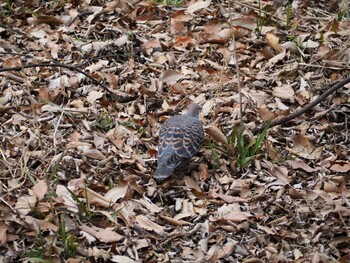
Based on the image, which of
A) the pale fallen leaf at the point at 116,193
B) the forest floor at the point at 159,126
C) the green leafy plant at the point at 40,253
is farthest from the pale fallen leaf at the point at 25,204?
the pale fallen leaf at the point at 116,193

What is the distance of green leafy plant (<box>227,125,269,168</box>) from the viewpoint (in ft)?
Answer: 17.0

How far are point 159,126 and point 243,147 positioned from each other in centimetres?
88

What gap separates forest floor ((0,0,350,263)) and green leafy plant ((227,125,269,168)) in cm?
2

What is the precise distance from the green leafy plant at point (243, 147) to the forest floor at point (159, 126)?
0.02m

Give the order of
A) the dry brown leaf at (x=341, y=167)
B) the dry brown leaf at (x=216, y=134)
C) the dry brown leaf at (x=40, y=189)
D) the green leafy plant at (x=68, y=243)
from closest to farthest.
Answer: the green leafy plant at (x=68, y=243) < the dry brown leaf at (x=40, y=189) < the dry brown leaf at (x=341, y=167) < the dry brown leaf at (x=216, y=134)

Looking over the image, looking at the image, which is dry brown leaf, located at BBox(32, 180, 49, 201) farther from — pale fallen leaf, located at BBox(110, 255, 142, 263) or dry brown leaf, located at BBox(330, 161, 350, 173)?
dry brown leaf, located at BBox(330, 161, 350, 173)

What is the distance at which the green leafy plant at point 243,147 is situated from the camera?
5.18 m

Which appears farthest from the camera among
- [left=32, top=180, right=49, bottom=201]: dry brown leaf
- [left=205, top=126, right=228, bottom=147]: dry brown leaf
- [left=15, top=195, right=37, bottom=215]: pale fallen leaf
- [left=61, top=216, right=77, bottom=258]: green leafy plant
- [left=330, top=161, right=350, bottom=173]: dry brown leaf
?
[left=205, top=126, right=228, bottom=147]: dry brown leaf

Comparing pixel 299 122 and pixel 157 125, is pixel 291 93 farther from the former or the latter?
pixel 157 125

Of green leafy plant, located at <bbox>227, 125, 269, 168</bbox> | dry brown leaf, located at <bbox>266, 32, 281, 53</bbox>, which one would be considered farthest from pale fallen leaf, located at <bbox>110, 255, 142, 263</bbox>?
dry brown leaf, located at <bbox>266, 32, 281, 53</bbox>

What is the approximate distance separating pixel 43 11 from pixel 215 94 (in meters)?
2.17

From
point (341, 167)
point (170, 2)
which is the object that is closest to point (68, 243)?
point (341, 167)

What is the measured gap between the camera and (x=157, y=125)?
575 centimetres

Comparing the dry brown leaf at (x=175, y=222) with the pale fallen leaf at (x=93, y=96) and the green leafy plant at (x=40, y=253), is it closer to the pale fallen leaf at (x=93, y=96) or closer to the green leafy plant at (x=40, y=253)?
the green leafy plant at (x=40, y=253)
